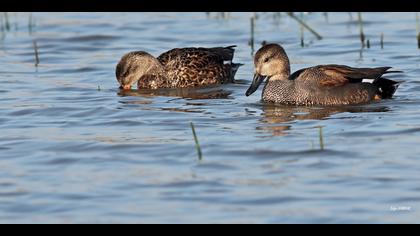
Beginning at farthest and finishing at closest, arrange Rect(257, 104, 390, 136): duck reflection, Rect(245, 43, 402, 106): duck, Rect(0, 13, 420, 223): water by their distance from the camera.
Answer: Rect(245, 43, 402, 106): duck < Rect(257, 104, 390, 136): duck reflection < Rect(0, 13, 420, 223): water

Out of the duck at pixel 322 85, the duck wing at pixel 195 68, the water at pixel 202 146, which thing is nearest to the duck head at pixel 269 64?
the duck at pixel 322 85

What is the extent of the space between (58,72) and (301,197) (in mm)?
6646

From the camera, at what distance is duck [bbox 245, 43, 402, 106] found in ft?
37.1

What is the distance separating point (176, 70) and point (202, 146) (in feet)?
12.0

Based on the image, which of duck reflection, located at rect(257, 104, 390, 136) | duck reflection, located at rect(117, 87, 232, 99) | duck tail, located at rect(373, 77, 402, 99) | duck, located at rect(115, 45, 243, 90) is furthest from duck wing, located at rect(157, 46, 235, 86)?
duck tail, located at rect(373, 77, 402, 99)

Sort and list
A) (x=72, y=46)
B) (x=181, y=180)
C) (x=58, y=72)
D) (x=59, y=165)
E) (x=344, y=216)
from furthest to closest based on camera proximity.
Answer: (x=72, y=46) < (x=58, y=72) < (x=59, y=165) < (x=181, y=180) < (x=344, y=216)

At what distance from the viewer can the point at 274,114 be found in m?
11.1

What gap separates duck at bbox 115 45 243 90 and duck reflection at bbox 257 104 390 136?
5.31 feet

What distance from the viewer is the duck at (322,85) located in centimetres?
1130

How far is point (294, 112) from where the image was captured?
11133mm

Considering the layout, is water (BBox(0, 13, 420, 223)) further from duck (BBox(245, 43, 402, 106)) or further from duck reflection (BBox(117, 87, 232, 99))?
duck (BBox(245, 43, 402, 106))

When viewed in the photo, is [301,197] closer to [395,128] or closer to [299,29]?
[395,128]

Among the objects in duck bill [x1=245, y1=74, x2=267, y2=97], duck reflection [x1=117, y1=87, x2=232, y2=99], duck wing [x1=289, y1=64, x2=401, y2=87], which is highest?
duck wing [x1=289, y1=64, x2=401, y2=87]

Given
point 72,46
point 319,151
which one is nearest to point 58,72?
point 72,46
